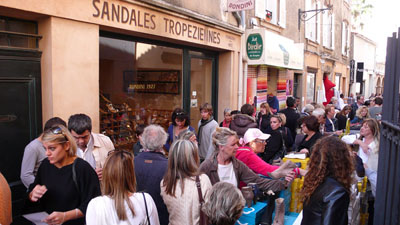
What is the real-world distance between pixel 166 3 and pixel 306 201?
5.16 metres

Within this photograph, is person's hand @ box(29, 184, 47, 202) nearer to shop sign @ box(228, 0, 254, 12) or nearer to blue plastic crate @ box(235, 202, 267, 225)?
blue plastic crate @ box(235, 202, 267, 225)

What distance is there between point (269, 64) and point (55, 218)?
8.50 m

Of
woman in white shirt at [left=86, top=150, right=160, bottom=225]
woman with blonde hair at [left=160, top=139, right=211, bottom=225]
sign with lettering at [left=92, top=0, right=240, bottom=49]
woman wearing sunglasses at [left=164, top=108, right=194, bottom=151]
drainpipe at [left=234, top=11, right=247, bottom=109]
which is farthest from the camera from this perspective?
drainpipe at [left=234, top=11, right=247, bottom=109]

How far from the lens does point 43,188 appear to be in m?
2.68

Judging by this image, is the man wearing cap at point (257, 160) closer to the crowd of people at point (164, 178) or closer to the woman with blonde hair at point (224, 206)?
the crowd of people at point (164, 178)

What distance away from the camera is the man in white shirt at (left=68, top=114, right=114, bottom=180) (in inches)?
143

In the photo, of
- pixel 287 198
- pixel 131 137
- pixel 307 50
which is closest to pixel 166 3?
pixel 131 137

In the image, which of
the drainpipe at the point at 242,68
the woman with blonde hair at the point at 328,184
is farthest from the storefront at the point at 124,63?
the woman with blonde hair at the point at 328,184

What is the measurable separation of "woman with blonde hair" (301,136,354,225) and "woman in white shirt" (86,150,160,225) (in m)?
1.18

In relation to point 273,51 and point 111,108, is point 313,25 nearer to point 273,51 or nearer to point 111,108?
point 273,51

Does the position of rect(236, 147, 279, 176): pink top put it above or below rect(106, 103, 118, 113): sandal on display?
below

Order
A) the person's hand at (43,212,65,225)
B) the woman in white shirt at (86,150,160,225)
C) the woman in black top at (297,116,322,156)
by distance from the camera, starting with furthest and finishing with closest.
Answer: the woman in black top at (297,116,322,156) → the person's hand at (43,212,65,225) → the woman in white shirt at (86,150,160,225)

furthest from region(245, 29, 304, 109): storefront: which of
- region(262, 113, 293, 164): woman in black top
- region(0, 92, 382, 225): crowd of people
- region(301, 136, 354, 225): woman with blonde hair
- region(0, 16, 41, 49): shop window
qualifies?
region(301, 136, 354, 225): woman with blonde hair

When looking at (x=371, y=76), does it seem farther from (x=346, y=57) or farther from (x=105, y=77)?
(x=105, y=77)
